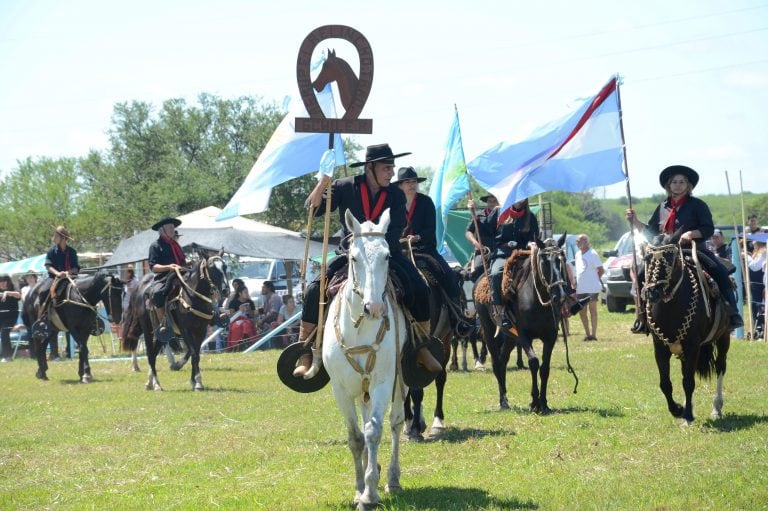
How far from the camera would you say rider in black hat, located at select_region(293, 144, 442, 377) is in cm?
913

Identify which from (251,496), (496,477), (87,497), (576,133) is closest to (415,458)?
(496,477)

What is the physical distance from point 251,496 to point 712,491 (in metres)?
3.79

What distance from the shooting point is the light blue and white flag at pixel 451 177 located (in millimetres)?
17497

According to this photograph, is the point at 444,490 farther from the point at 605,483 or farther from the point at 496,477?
the point at 605,483

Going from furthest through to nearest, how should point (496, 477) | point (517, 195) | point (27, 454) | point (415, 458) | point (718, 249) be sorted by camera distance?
point (718, 249) < point (517, 195) < point (27, 454) < point (415, 458) < point (496, 477)

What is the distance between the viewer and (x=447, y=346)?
1193 centimetres

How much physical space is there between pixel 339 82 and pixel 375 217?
55.7 inches

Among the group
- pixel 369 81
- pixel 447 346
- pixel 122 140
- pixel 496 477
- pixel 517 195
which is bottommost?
pixel 496 477

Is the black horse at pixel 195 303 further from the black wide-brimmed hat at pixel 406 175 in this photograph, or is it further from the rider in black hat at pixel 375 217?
the rider in black hat at pixel 375 217

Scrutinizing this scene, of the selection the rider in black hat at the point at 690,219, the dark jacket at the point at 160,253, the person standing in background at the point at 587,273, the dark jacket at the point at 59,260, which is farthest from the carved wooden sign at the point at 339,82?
the person standing in background at the point at 587,273

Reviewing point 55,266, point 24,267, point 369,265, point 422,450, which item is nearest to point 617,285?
point 55,266

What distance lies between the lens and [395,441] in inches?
345

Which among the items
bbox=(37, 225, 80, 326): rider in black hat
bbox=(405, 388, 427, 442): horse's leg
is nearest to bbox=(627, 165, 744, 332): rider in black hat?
bbox=(405, 388, 427, 442): horse's leg

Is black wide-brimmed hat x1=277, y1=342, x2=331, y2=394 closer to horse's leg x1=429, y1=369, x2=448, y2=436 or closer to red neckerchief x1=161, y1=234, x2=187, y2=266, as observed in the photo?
horse's leg x1=429, y1=369, x2=448, y2=436
